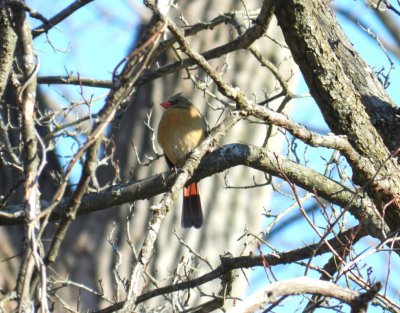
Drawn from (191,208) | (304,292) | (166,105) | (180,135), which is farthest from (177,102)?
(304,292)

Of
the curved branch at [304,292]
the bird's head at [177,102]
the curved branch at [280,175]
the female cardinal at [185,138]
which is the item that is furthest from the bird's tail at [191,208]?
the curved branch at [304,292]

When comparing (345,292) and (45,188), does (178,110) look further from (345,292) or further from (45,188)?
(345,292)

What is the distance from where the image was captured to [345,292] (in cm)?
239

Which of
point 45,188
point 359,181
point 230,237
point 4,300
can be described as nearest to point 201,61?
point 359,181

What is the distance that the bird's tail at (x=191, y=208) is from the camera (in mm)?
5845

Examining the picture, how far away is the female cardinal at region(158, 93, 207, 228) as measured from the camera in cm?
569

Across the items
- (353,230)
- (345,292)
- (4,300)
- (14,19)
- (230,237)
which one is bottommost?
(345,292)

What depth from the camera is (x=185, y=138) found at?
5684 millimetres

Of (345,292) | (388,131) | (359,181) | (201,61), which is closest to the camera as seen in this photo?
(345,292)

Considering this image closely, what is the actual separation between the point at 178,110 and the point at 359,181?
107 inches

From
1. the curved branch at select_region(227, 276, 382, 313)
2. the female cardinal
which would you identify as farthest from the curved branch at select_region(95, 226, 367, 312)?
the female cardinal

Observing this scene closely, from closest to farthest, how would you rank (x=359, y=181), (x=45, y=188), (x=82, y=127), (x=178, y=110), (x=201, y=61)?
(x=201, y=61) → (x=359, y=181) → (x=82, y=127) → (x=178, y=110) → (x=45, y=188)

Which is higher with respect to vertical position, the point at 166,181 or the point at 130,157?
the point at 130,157

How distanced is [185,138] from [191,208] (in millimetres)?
496
